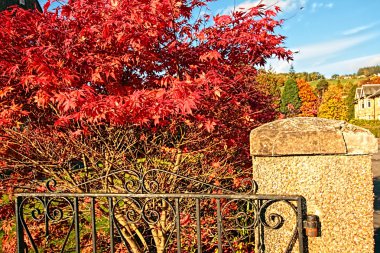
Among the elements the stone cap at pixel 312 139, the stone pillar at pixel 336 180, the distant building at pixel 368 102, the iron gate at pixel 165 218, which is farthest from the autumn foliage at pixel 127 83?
the distant building at pixel 368 102

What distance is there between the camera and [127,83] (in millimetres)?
3410

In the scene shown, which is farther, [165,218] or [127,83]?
[165,218]

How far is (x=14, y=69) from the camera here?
300cm

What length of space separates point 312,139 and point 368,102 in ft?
189

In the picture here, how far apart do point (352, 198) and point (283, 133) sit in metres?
0.59

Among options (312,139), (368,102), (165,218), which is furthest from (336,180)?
(368,102)

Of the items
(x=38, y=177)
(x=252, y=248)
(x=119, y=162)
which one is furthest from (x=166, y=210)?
(x=38, y=177)

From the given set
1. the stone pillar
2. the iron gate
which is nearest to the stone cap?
the stone pillar

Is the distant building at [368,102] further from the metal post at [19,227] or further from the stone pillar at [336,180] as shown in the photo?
the metal post at [19,227]

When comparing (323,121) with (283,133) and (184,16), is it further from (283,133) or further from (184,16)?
(184,16)

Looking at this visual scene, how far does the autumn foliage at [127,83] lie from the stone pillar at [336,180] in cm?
106

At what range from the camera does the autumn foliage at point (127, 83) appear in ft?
9.39

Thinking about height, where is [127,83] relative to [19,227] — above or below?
above

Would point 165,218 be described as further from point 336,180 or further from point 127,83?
point 336,180
